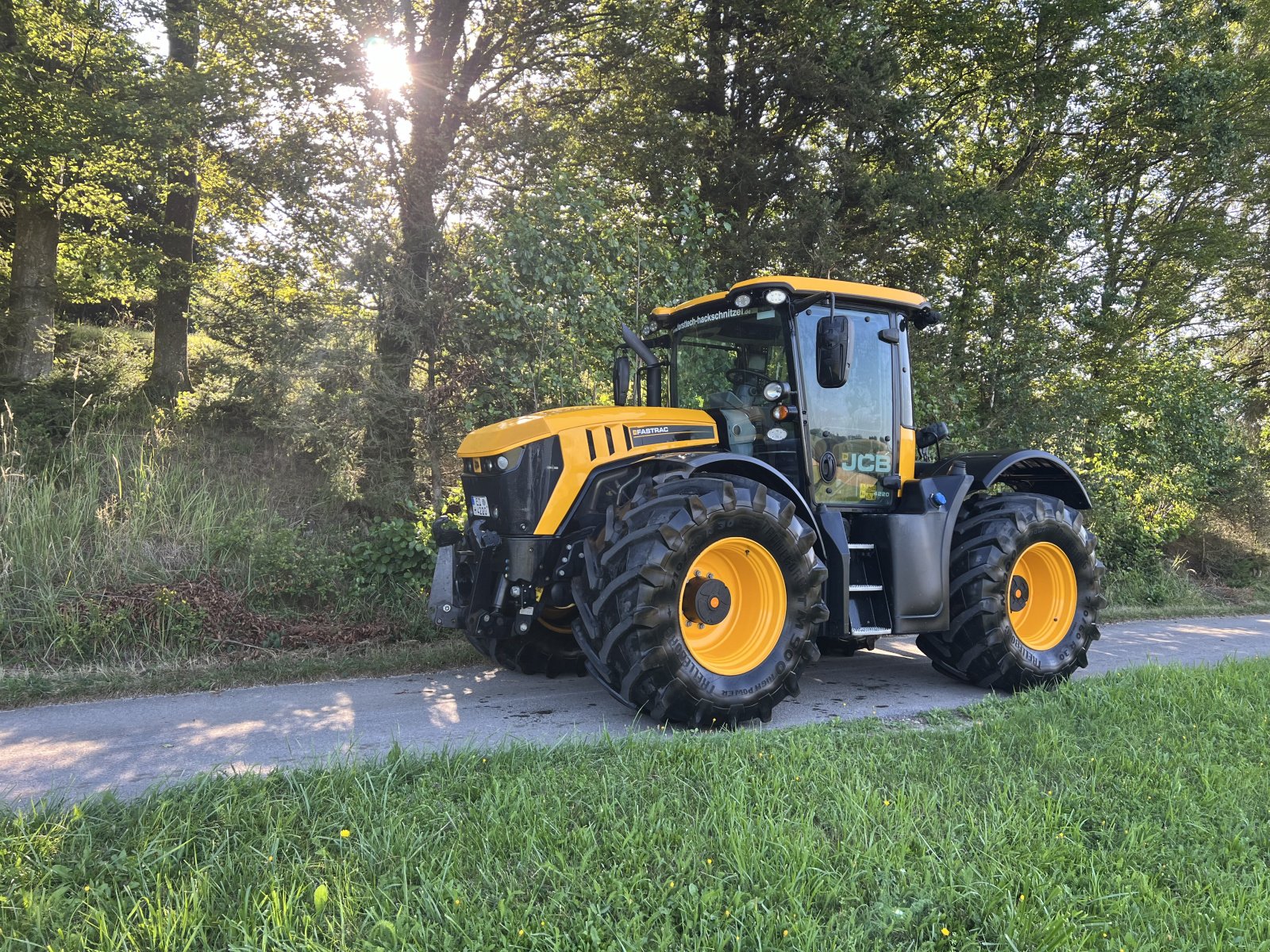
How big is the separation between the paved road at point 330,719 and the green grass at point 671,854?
64 cm

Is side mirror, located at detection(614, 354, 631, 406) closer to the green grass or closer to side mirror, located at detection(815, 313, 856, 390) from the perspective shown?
side mirror, located at detection(815, 313, 856, 390)

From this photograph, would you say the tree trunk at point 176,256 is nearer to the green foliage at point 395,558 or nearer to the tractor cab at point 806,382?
the green foliage at point 395,558

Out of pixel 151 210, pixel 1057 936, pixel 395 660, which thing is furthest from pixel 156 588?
pixel 151 210

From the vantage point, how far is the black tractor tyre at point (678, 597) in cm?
416

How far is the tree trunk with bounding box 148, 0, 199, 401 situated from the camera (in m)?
10.6

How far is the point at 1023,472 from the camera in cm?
666

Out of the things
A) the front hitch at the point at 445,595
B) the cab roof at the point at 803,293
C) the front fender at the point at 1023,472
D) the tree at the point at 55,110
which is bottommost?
the front hitch at the point at 445,595

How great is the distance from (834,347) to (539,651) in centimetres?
287

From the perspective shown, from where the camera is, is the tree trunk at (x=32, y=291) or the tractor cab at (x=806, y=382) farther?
the tree trunk at (x=32, y=291)

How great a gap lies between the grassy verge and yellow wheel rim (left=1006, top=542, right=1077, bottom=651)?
4.10 metres

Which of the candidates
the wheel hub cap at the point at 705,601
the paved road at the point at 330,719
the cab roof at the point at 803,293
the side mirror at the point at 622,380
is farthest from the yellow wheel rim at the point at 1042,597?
the side mirror at the point at 622,380

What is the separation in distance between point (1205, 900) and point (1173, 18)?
1555 centimetres

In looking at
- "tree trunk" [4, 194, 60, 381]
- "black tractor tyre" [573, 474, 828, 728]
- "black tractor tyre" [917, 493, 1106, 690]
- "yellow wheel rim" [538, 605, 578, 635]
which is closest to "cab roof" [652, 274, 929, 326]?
"black tractor tyre" [573, 474, 828, 728]

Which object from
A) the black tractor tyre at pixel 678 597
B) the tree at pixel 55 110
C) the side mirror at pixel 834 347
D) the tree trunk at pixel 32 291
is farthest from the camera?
the tree trunk at pixel 32 291
